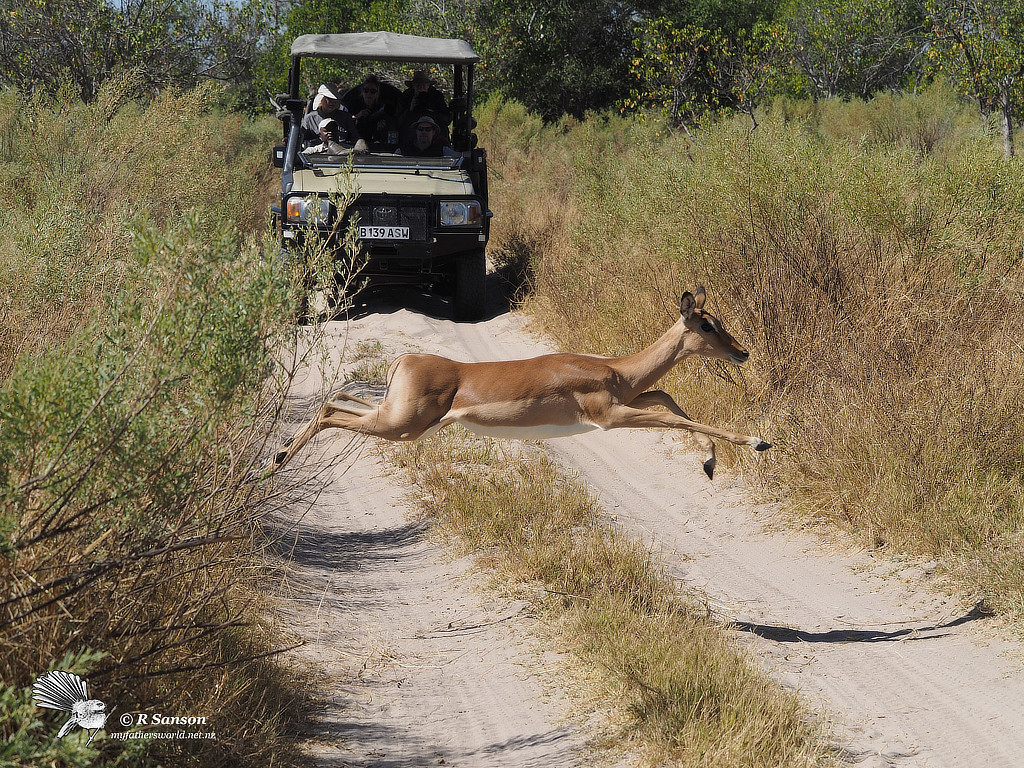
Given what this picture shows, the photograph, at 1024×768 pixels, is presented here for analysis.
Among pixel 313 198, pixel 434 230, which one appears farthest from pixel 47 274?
pixel 434 230

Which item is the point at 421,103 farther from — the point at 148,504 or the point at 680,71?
the point at 148,504

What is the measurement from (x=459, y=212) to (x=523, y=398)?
605 cm

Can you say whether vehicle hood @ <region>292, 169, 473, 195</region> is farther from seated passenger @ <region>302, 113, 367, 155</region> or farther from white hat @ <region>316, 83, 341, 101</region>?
white hat @ <region>316, 83, 341, 101</region>

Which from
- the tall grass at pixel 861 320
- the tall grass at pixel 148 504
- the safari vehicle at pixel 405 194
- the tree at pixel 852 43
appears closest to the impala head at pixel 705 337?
the tall grass at pixel 861 320

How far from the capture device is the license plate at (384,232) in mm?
10602

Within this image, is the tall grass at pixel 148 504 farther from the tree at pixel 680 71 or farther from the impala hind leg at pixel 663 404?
the tree at pixel 680 71

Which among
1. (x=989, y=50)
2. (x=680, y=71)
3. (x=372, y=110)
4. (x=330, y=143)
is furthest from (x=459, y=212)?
(x=680, y=71)

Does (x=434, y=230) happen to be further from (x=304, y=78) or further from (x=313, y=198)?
(x=304, y=78)

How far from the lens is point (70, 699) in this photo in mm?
3061

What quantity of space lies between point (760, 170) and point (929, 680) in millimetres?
4525

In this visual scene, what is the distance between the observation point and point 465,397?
5.59 m

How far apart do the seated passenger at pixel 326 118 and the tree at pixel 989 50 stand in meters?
8.54

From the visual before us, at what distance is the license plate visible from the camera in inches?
417

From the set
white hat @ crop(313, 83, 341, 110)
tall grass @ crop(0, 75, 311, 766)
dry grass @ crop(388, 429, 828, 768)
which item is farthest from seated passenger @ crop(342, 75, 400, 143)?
tall grass @ crop(0, 75, 311, 766)
